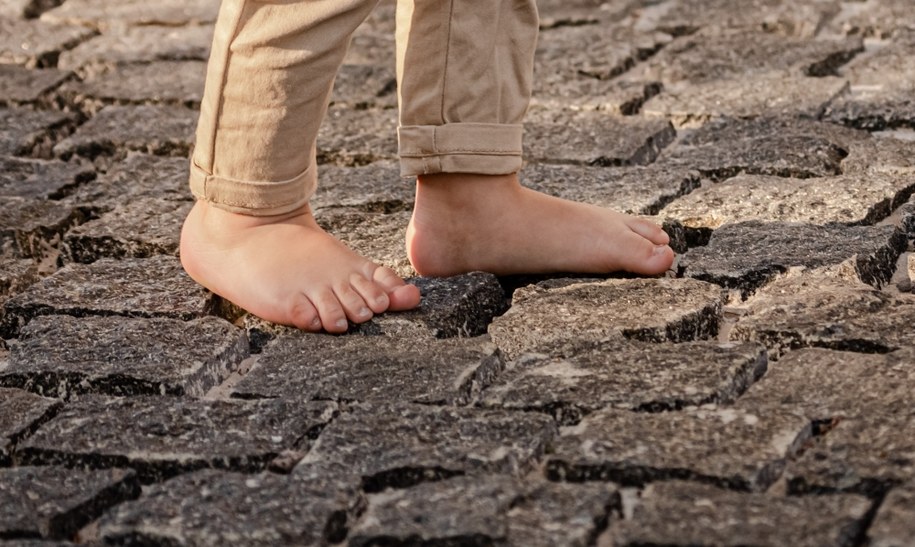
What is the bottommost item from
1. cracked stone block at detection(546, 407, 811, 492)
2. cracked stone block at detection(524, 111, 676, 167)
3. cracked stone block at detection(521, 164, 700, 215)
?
cracked stone block at detection(546, 407, 811, 492)

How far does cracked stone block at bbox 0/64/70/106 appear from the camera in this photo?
3.72m

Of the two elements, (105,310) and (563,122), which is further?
(563,122)

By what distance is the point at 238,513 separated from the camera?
1637 mm

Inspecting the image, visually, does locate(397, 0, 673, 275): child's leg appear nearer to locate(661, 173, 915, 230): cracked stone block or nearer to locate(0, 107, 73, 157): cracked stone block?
locate(661, 173, 915, 230): cracked stone block

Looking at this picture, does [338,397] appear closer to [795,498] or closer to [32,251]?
[795,498]

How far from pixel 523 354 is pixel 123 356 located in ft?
1.91

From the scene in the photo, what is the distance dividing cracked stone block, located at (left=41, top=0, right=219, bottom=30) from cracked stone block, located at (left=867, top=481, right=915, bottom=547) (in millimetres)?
3354

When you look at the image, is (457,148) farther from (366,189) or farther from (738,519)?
(738,519)

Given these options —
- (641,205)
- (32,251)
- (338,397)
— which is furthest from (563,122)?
(338,397)

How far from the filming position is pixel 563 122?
3326mm

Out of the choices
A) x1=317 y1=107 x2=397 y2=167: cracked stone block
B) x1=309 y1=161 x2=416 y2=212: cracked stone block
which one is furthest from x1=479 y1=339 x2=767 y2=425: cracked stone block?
x1=317 y1=107 x2=397 y2=167: cracked stone block

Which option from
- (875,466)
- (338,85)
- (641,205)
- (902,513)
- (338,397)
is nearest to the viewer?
(902,513)

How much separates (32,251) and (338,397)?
104cm

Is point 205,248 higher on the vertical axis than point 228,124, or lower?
lower
